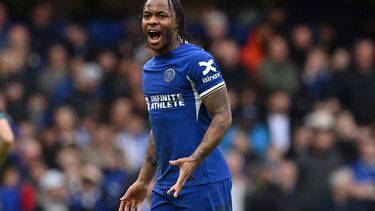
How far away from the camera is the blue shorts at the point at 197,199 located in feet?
24.0

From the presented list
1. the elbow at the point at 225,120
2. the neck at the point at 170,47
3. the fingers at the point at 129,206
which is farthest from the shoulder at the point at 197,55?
the fingers at the point at 129,206

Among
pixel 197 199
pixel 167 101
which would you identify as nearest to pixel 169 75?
pixel 167 101

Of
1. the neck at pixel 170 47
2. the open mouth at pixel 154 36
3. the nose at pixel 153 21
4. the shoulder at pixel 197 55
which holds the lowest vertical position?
the shoulder at pixel 197 55

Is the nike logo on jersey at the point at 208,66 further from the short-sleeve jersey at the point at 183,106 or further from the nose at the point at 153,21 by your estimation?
the nose at the point at 153,21

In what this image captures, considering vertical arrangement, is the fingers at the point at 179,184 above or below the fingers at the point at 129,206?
above

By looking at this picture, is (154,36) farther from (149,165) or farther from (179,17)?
(149,165)

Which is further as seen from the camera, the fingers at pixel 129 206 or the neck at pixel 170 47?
the fingers at pixel 129 206

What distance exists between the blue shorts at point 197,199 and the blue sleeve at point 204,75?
62 cm

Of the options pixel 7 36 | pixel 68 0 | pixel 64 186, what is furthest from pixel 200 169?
pixel 68 0

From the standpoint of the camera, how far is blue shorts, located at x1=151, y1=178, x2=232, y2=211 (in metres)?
7.31

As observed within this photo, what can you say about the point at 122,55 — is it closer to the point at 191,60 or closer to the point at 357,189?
the point at 357,189

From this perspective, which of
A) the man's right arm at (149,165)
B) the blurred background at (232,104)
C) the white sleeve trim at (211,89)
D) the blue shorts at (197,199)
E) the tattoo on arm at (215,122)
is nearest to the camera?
the tattoo on arm at (215,122)

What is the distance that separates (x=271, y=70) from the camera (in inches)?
621

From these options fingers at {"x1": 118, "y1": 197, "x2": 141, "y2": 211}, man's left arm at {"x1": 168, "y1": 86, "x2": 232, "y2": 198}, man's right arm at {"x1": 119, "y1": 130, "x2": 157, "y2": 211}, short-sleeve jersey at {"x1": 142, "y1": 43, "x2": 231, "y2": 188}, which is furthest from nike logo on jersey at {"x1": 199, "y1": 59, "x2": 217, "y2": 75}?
fingers at {"x1": 118, "y1": 197, "x2": 141, "y2": 211}
